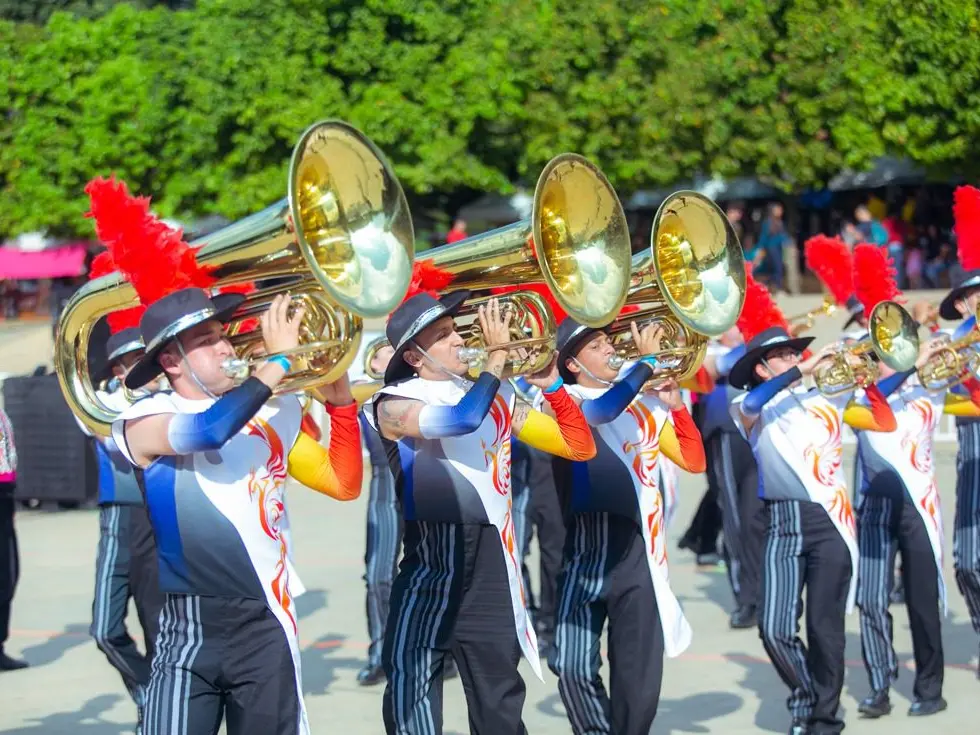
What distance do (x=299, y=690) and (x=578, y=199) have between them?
2208mm

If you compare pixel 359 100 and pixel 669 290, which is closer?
pixel 669 290

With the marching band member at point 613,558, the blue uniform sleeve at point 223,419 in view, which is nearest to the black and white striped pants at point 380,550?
the marching band member at point 613,558

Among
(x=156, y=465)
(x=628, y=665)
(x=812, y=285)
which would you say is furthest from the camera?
(x=812, y=285)

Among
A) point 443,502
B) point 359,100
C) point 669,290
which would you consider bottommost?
point 443,502

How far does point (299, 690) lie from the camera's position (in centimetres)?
544

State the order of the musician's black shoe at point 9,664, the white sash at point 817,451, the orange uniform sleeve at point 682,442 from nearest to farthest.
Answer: the orange uniform sleeve at point 682,442 → the white sash at point 817,451 → the musician's black shoe at point 9,664

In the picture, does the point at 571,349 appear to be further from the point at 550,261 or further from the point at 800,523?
the point at 800,523

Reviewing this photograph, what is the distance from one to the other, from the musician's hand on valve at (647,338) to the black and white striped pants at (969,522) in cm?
259

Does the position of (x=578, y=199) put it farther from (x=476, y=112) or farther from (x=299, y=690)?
(x=476, y=112)

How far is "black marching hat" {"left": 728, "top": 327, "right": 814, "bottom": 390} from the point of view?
784cm

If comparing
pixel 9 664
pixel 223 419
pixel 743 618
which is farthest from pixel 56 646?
pixel 223 419

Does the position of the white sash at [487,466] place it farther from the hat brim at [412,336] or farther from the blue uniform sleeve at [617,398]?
the blue uniform sleeve at [617,398]

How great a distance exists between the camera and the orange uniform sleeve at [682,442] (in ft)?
24.3

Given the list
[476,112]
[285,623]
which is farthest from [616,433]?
[476,112]
